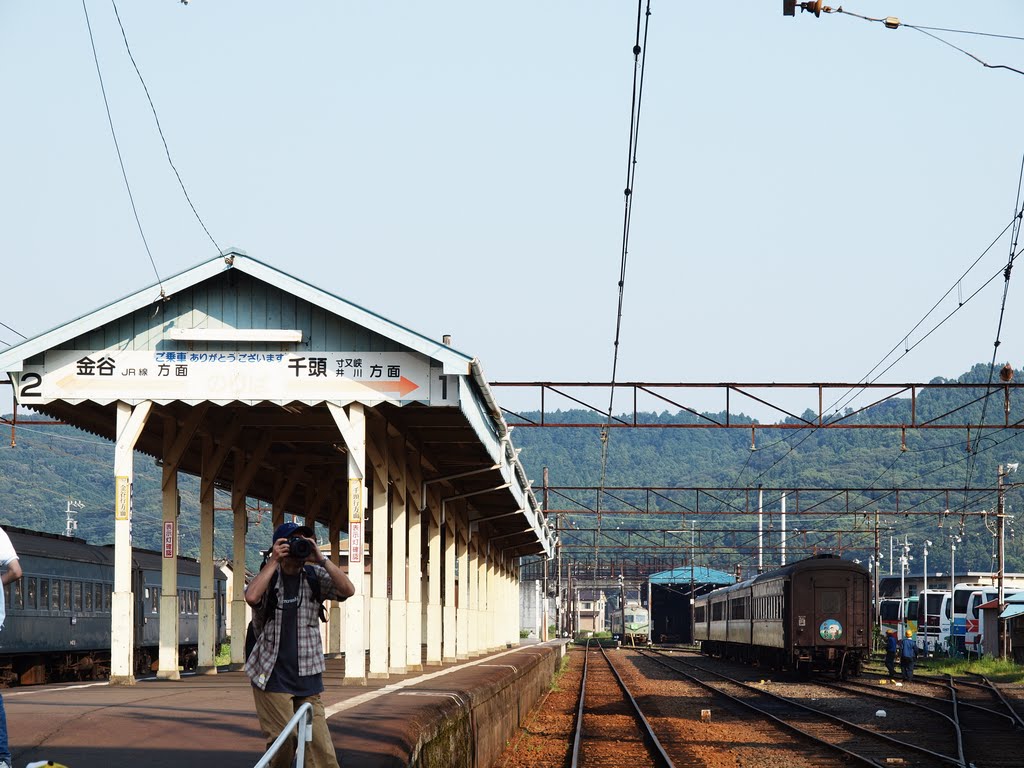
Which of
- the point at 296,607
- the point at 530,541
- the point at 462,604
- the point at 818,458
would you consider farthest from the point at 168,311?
the point at 818,458

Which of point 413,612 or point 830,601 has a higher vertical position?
point 413,612

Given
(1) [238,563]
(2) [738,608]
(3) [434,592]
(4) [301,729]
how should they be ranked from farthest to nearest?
(2) [738,608] → (3) [434,592] → (1) [238,563] → (4) [301,729]

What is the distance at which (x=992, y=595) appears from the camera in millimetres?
54812

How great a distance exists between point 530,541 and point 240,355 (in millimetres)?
28268

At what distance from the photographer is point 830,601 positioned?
3628 centimetres

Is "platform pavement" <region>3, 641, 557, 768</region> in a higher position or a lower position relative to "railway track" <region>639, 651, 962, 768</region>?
higher

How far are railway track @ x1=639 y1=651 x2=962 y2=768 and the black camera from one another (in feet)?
31.5

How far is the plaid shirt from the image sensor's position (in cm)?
716

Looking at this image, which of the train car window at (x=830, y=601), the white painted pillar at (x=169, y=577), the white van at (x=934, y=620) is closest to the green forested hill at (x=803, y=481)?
the white van at (x=934, y=620)

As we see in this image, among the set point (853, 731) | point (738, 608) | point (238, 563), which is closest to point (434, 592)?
point (238, 563)

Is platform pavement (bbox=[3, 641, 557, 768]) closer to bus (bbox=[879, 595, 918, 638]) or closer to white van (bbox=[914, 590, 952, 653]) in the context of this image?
white van (bbox=[914, 590, 952, 653])

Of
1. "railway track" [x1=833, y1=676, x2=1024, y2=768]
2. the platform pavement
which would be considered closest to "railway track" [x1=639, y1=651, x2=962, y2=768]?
"railway track" [x1=833, y1=676, x2=1024, y2=768]

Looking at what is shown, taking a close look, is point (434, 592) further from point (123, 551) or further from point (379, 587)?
point (123, 551)

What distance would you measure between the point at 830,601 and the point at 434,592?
52.4 ft
